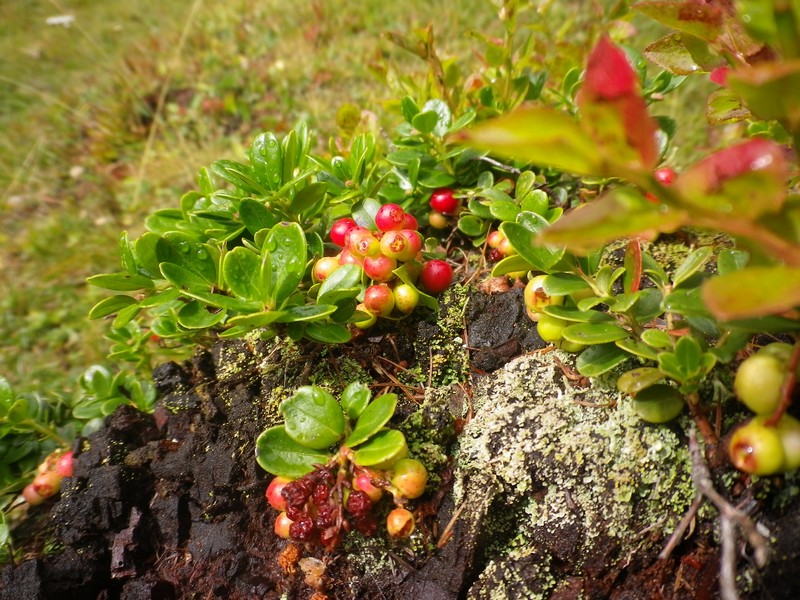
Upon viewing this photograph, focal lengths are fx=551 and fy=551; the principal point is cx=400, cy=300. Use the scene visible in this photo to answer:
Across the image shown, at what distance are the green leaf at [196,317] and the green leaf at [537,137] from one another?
1.03m

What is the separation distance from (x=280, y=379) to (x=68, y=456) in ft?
2.59

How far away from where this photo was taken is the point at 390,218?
1.71 meters

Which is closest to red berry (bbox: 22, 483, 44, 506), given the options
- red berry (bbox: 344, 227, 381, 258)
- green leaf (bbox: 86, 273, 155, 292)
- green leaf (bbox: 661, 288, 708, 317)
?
green leaf (bbox: 86, 273, 155, 292)

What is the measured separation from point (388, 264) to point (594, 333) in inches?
25.1

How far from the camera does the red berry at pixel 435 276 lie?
1788mm

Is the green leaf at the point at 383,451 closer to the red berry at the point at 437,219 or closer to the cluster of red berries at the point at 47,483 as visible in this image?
the red berry at the point at 437,219

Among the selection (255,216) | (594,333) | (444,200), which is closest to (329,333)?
(255,216)

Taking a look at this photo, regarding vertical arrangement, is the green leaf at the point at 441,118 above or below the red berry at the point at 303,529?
above

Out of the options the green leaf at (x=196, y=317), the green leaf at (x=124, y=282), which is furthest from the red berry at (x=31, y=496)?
the green leaf at (x=196, y=317)

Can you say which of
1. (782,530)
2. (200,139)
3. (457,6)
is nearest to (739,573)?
(782,530)

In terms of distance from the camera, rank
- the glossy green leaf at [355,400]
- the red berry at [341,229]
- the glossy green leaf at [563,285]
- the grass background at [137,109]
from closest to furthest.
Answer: the glossy green leaf at [563,285] → the glossy green leaf at [355,400] → the red berry at [341,229] → the grass background at [137,109]

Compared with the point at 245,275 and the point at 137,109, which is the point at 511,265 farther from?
the point at 137,109

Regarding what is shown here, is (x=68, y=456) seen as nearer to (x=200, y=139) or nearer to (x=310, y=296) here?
(x=310, y=296)

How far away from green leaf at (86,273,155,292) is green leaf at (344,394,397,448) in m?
0.81
